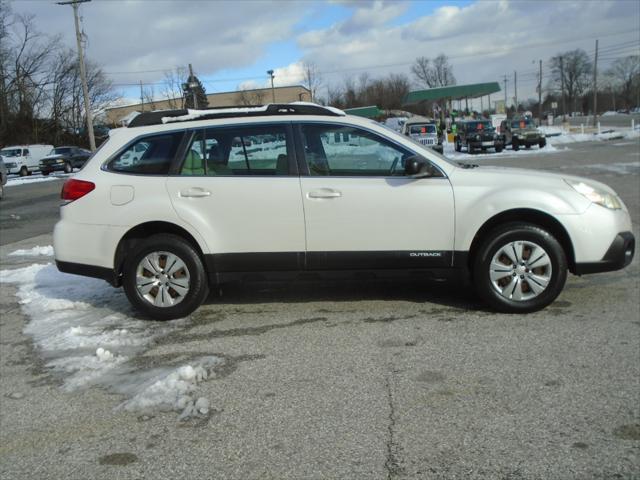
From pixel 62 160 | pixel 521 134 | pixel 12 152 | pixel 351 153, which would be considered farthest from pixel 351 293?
pixel 12 152

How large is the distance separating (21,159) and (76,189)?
130ft

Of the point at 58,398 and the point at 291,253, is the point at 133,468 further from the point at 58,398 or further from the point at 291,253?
the point at 291,253

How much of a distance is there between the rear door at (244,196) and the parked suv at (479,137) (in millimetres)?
31692

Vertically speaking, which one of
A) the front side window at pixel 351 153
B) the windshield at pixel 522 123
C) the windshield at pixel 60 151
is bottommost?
the front side window at pixel 351 153

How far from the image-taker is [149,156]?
5.28 meters

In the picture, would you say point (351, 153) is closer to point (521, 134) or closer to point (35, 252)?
point (35, 252)

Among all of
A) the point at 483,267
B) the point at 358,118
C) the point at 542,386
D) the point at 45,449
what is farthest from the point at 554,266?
the point at 45,449

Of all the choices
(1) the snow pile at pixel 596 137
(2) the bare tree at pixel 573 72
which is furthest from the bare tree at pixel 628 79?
(1) the snow pile at pixel 596 137

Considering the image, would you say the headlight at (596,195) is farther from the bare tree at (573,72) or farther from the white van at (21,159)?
the bare tree at (573,72)

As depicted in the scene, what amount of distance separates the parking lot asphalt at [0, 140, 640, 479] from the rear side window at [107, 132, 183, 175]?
4.69 ft

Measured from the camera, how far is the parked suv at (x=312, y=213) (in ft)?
16.4

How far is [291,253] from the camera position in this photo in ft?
16.9

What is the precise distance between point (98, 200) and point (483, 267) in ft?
11.3

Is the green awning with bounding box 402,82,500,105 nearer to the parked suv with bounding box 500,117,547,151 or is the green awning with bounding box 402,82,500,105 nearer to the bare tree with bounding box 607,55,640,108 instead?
the parked suv with bounding box 500,117,547,151
